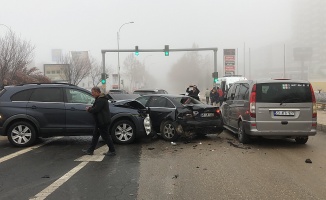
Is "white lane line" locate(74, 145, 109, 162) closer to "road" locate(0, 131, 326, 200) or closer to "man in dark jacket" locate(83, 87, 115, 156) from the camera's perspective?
"road" locate(0, 131, 326, 200)

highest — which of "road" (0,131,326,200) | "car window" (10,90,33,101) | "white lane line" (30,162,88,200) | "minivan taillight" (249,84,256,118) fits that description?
"car window" (10,90,33,101)

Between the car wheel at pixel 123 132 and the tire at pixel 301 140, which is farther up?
the car wheel at pixel 123 132

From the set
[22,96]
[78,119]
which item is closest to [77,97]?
[78,119]

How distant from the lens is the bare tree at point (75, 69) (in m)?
48.6

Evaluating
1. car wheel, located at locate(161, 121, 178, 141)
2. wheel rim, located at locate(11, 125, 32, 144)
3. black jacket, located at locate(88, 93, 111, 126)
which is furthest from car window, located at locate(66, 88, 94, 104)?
car wheel, located at locate(161, 121, 178, 141)

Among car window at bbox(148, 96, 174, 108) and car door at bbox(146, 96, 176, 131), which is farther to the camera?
car window at bbox(148, 96, 174, 108)

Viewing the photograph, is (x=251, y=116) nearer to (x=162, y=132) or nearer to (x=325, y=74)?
(x=162, y=132)

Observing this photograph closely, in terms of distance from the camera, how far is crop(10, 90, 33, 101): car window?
374 inches

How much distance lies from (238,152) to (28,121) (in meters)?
5.66

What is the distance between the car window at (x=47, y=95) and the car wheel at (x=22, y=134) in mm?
764

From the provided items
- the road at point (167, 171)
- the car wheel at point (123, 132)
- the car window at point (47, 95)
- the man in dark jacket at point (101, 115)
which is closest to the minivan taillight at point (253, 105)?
the road at point (167, 171)

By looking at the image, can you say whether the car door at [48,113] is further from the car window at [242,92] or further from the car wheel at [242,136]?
the car window at [242,92]

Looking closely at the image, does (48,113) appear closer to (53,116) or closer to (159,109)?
(53,116)

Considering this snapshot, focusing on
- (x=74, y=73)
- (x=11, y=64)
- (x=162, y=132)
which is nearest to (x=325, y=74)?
(x=74, y=73)
